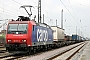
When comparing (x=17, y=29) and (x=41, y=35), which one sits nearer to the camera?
(x=17, y=29)

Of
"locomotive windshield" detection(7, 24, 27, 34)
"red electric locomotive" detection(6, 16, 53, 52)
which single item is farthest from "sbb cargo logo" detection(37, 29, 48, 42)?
"locomotive windshield" detection(7, 24, 27, 34)

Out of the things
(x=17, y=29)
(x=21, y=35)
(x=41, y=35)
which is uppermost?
(x=17, y=29)

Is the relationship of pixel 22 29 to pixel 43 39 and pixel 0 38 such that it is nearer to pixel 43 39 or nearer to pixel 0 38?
pixel 43 39

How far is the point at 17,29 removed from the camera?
2027 cm

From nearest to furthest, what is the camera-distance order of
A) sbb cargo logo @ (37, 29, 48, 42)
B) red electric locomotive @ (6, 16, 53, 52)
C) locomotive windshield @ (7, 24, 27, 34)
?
red electric locomotive @ (6, 16, 53, 52) < locomotive windshield @ (7, 24, 27, 34) < sbb cargo logo @ (37, 29, 48, 42)

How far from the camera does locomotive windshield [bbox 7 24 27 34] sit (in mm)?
20105

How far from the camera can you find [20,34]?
19.9m

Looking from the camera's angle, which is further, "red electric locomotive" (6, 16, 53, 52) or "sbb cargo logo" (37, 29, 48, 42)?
"sbb cargo logo" (37, 29, 48, 42)

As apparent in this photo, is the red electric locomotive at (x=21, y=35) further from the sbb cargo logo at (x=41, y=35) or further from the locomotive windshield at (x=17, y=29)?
the sbb cargo logo at (x=41, y=35)

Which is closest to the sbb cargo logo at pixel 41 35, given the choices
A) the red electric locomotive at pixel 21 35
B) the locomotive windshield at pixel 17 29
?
the red electric locomotive at pixel 21 35

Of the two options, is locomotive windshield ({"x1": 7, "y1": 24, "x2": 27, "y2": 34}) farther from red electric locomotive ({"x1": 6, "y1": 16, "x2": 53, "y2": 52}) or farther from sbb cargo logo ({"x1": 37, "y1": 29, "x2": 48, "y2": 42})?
sbb cargo logo ({"x1": 37, "y1": 29, "x2": 48, "y2": 42})

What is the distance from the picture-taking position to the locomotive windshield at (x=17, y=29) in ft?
66.0

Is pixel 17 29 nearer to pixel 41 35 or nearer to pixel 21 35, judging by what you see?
A: pixel 21 35

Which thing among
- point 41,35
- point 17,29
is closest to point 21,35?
point 17,29
